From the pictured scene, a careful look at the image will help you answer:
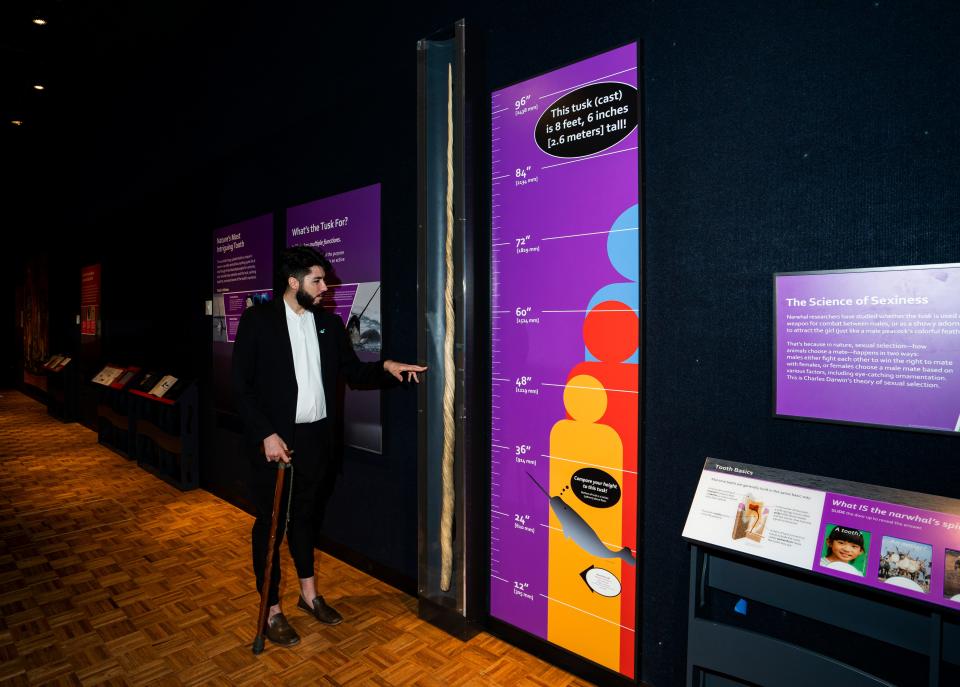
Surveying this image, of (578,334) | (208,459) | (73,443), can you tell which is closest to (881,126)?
(578,334)

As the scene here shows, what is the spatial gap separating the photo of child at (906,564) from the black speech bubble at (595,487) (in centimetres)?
86

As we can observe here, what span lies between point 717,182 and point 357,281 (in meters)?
1.95

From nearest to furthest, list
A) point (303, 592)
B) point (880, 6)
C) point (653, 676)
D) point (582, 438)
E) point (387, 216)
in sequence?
point (880, 6), point (653, 676), point (582, 438), point (303, 592), point (387, 216)

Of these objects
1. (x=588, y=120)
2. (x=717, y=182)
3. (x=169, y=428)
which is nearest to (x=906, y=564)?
(x=717, y=182)

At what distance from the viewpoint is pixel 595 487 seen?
6.75ft

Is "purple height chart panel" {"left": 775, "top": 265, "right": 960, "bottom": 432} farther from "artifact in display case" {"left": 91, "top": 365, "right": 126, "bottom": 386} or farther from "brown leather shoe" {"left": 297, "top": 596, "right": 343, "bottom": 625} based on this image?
"artifact in display case" {"left": 91, "top": 365, "right": 126, "bottom": 386}

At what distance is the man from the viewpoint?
7.54 ft

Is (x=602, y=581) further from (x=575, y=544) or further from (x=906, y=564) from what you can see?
(x=906, y=564)

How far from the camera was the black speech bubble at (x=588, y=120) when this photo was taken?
1946 millimetres

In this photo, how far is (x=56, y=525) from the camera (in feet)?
12.3

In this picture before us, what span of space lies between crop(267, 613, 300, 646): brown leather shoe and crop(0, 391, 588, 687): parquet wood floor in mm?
35

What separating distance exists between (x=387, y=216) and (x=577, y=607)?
2.10m

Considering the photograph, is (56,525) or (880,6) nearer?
(880,6)

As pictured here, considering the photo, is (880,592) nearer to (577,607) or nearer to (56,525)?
(577,607)
